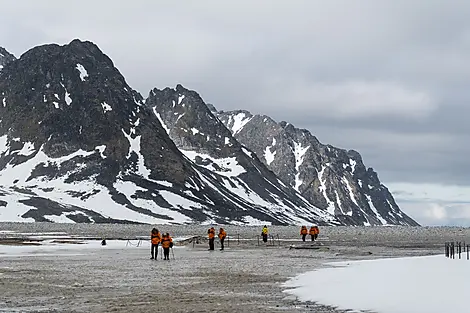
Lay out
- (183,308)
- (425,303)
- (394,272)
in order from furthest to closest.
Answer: (394,272) → (183,308) → (425,303)

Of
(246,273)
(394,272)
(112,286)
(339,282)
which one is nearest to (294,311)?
(339,282)

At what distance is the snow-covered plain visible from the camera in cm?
2381

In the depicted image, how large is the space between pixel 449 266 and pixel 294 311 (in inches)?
504

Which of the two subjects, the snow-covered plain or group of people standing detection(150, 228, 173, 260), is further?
group of people standing detection(150, 228, 173, 260)

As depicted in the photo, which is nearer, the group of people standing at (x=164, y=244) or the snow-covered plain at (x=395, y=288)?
the snow-covered plain at (x=395, y=288)

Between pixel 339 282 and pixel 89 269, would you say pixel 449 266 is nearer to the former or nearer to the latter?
pixel 339 282

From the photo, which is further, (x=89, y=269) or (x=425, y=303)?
(x=89, y=269)

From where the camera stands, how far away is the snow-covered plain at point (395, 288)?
23812 millimetres

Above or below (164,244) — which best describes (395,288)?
below

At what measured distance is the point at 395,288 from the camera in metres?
27.7

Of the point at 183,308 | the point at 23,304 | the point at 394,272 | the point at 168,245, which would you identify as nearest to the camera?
the point at 183,308

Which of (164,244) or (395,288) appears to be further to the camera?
(164,244)

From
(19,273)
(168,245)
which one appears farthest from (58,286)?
(168,245)

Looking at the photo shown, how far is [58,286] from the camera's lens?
35469 mm
